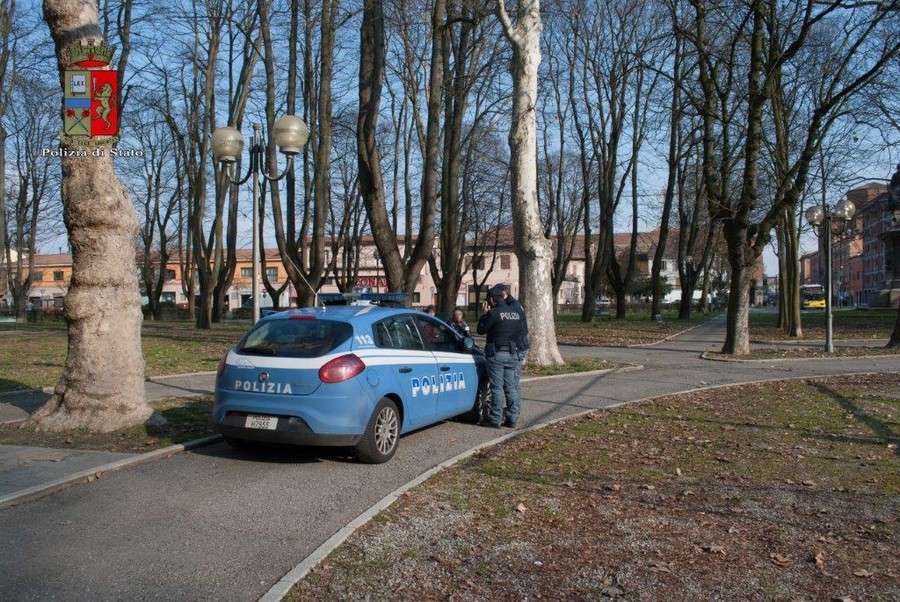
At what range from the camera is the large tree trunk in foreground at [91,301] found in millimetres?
8602

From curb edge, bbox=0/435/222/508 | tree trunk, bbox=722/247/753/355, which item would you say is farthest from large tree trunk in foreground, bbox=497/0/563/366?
curb edge, bbox=0/435/222/508

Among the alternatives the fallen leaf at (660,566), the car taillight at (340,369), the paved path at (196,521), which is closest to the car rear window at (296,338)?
the car taillight at (340,369)

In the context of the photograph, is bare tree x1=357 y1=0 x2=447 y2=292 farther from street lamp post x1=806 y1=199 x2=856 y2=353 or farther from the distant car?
the distant car

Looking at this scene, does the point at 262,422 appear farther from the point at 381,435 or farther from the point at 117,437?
the point at 117,437

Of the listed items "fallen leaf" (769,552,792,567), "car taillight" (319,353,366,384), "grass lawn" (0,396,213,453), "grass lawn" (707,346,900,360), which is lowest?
"fallen leaf" (769,552,792,567)

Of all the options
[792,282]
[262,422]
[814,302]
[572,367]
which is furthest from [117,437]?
[814,302]

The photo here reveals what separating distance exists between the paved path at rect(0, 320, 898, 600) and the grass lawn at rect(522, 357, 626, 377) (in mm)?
5525

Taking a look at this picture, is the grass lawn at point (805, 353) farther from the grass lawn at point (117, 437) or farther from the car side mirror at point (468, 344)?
the grass lawn at point (117, 437)

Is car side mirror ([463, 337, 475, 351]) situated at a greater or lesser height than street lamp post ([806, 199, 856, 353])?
lesser

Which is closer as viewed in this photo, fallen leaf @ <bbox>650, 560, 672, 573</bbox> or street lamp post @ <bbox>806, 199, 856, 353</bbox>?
fallen leaf @ <bbox>650, 560, 672, 573</bbox>

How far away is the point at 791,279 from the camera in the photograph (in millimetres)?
26953

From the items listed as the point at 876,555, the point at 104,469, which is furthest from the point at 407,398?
the point at 876,555

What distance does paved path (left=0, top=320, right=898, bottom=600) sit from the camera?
14.4ft

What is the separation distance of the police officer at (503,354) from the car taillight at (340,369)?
2.33 meters
